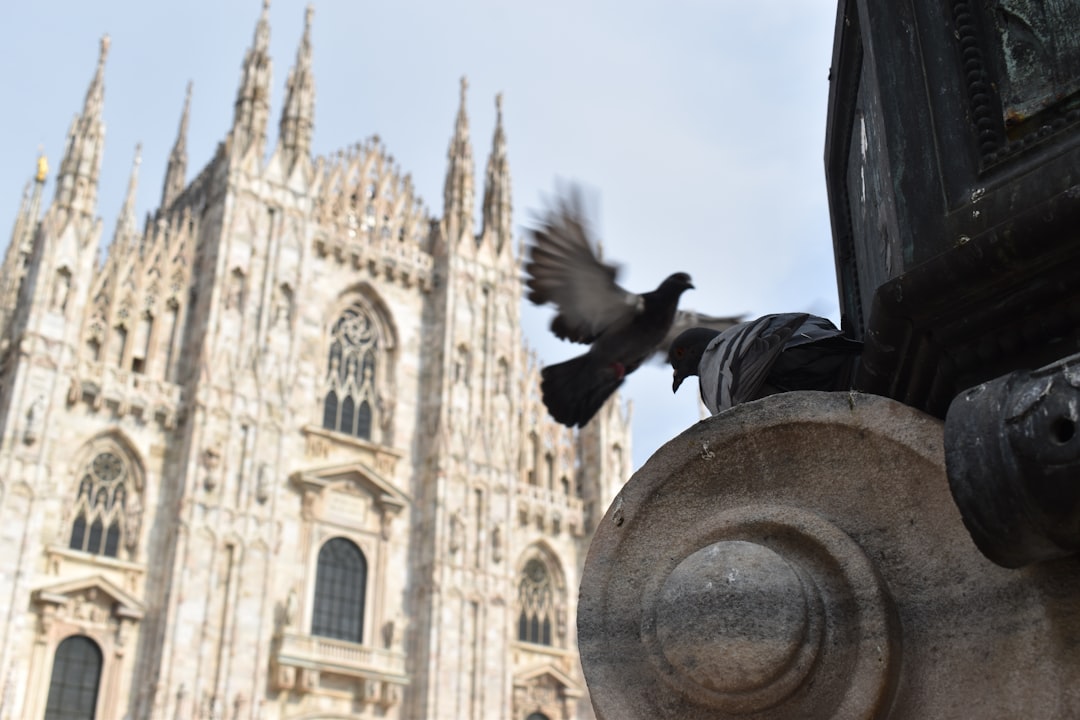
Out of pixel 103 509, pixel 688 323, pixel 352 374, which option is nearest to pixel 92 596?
pixel 103 509

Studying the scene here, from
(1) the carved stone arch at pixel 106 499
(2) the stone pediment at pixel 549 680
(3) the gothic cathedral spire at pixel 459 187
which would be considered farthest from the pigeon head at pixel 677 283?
(3) the gothic cathedral spire at pixel 459 187

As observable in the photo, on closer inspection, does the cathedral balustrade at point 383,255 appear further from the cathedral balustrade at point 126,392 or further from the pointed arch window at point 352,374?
the cathedral balustrade at point 126,392

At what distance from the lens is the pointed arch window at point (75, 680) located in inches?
660

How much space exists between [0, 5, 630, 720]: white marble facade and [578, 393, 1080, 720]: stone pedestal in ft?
53.4

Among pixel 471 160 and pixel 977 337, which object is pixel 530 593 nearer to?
pixel 471 160

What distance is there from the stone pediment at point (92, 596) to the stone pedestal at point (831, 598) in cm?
1646

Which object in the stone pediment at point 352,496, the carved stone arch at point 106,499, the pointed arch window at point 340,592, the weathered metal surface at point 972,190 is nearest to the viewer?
the weathered metal surface at point 972,190

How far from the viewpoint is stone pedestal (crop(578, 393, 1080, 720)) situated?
204 cm

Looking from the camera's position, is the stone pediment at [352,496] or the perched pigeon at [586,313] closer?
the perched pigeon at [586,313]

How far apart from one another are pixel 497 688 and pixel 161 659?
6391 millimetres

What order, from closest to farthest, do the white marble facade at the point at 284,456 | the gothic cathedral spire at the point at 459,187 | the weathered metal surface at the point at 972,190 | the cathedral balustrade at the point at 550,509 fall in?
the weathered metal surface at the point at 972,190
the white marble facade at the point at 284,456
the cathedral balustrade at the point at 550,509
the gothic cathedral spire at the point at 459,187

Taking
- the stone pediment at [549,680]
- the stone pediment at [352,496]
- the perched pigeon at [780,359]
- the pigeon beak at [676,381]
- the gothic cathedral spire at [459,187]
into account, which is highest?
the gothic cathedral spire at [459,187]

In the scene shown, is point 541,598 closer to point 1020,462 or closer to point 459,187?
point 459,187

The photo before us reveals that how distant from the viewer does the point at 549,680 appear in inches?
865
